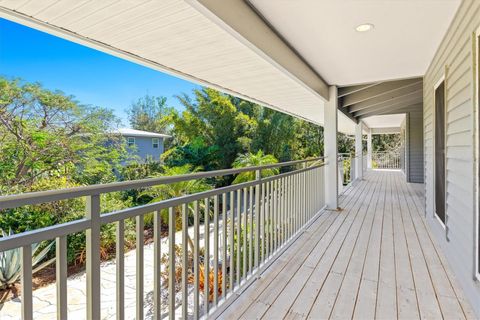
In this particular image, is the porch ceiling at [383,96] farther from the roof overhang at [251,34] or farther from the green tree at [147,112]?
the green tree at [147,112]

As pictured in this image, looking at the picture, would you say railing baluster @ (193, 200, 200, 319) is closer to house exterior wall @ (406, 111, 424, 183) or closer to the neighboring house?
house exterior wall @ (406, 111, 424, 183)

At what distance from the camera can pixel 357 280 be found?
2.32 metres

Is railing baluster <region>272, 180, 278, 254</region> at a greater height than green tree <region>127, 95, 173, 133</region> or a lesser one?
lesser

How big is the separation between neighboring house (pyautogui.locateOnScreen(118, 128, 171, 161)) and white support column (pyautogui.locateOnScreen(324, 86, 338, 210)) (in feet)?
34.7

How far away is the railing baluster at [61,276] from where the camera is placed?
3.17 ft

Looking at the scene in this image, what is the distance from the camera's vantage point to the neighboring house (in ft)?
45.8

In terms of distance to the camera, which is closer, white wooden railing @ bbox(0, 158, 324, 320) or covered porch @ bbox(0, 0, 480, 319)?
white wooden railing @ bbox(0, 158, 324, 320)

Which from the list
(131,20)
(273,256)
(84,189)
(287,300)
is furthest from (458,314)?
(131,20)

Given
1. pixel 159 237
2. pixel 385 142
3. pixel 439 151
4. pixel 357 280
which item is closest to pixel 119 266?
pixel 159 237

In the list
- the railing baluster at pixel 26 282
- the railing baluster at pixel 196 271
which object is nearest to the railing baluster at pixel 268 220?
the railing baluster at pixel 196 271

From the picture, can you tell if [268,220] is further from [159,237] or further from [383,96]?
[383,96]

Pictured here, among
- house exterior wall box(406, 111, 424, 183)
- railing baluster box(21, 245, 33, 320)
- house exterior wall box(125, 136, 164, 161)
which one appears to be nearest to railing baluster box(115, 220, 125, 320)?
railing baluster box(21, 245, 33, 320)

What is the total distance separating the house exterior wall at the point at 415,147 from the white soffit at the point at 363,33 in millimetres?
5069

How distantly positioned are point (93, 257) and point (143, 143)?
15.2m
